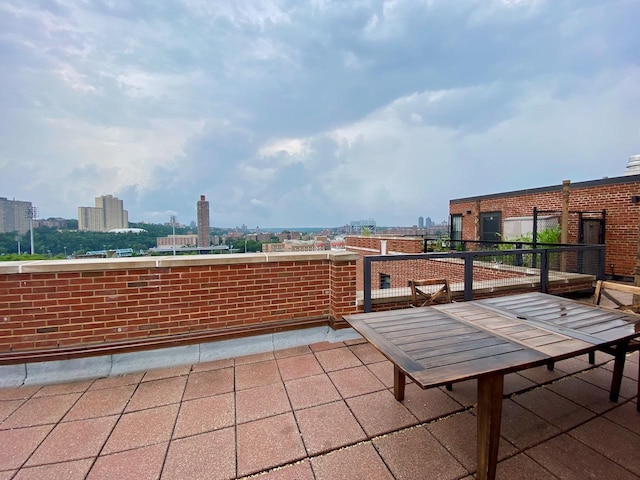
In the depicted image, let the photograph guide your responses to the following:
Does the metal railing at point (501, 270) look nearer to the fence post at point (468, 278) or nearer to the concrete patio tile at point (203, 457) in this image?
the fence post at point (468, 278)

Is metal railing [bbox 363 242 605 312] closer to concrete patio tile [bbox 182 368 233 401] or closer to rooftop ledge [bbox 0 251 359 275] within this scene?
rooftop ledge [bbox 0 251 359 275]

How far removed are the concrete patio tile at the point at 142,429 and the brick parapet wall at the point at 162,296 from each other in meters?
0.91

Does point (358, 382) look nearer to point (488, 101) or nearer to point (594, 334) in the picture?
point (594, 334)

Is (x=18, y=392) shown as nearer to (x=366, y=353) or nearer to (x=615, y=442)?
(x=366, y=353)

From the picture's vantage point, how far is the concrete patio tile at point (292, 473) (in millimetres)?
1543

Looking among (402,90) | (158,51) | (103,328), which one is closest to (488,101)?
(402,90)

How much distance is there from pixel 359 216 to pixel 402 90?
629 inches

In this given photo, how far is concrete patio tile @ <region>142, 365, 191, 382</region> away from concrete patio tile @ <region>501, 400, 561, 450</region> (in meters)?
2.79

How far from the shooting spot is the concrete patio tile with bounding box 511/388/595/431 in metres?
2.00

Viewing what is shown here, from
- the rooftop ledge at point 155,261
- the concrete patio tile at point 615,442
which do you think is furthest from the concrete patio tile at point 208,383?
the concrete patio tile at point 615,442

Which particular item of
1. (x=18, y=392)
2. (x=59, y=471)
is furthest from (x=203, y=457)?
(x=18, y=392)

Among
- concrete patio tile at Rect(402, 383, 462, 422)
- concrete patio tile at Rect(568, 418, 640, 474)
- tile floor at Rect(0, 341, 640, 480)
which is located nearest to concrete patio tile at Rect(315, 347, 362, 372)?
tile floor at Rect(0, 341, 640, 480)

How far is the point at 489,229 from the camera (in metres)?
12.4

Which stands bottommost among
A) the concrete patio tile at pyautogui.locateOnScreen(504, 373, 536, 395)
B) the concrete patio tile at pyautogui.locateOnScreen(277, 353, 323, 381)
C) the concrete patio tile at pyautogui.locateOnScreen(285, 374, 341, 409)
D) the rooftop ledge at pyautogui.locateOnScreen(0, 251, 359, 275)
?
the concrete patio tile at pyautogui.locateOnScreen(504, 373, 536, 395)
